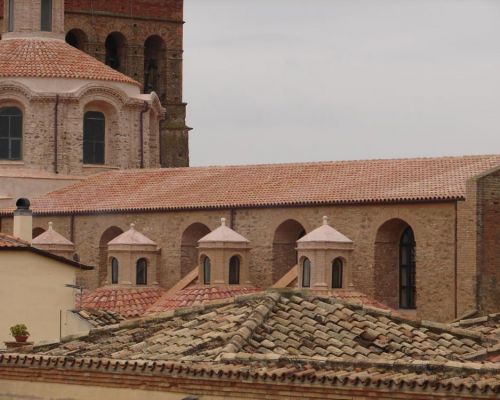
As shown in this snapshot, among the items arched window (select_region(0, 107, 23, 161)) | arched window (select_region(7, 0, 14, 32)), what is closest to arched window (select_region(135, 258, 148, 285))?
arched window (select_region(0, 107, 23, 161))

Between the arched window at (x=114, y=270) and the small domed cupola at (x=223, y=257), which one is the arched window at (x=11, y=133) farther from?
the small domed cupola at (x=223, y=257)

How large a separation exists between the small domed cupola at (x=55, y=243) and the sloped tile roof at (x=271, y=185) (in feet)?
5.86

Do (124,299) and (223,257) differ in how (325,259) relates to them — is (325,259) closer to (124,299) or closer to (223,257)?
(223,257)

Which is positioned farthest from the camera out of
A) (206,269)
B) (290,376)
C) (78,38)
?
(78,38)

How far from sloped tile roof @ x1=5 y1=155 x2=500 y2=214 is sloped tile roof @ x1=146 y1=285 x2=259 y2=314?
2703 millimetres

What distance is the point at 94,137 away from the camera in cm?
5847

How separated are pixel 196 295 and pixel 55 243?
6.40 metres

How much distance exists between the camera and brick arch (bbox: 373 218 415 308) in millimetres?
45844

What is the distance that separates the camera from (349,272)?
45312 millimetres

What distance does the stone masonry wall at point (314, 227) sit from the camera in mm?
43812

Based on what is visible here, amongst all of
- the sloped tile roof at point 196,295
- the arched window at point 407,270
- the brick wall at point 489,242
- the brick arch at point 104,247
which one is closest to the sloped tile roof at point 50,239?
the brick arch at point 104,247

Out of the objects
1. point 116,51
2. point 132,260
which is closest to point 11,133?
point 132,260

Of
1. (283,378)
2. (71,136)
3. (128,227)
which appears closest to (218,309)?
(283,378)

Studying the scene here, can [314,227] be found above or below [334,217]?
below
